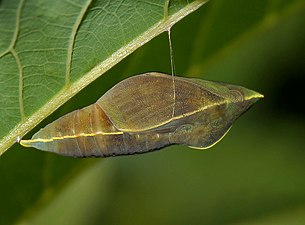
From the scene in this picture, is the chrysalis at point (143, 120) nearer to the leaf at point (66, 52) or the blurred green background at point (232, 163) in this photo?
the leaf at point (66, 52)

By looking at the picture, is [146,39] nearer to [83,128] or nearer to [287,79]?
Answer: [83,128]

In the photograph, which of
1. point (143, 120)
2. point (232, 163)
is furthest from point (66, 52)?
point (232, 163)

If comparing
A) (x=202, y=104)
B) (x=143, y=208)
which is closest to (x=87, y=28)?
(x=202, y=104)

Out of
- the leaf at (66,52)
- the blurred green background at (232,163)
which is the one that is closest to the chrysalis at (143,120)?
the leaf at (66,52)

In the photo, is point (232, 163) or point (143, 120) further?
point (232, 163)

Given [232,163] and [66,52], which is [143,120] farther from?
[232,163]
